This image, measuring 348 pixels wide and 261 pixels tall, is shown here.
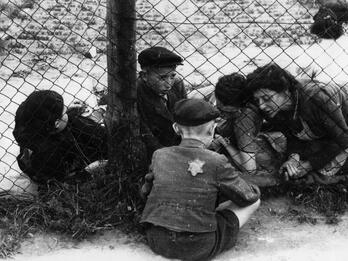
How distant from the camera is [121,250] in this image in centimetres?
346

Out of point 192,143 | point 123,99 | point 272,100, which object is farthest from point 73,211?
point 272,100

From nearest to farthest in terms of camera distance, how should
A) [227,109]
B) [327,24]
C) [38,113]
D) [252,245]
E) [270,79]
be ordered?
[252,245] < [270,79] < [38,113] < [227,109] < [327,24]

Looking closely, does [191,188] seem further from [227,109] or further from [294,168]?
[294,168]

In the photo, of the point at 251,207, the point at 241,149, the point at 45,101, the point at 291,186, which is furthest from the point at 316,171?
the point at 45,101

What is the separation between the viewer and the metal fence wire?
4635 mm

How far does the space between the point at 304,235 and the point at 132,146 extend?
113 cm

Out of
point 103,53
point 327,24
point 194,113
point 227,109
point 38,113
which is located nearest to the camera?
point 194,113

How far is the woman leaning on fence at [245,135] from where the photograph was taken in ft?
12.8

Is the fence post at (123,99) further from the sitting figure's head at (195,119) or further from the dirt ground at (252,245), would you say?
the sitting figure's head at (195,119)

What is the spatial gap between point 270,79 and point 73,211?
4.56 ft

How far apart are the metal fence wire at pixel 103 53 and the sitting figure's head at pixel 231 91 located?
1.36ft

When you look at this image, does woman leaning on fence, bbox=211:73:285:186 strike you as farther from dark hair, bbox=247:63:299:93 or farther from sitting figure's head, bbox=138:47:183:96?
sitting figure's head, bbox=138:47:183:96

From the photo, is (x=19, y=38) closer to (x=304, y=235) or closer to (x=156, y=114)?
(x=156, y=114)

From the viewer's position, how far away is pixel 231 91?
3.89 metres
